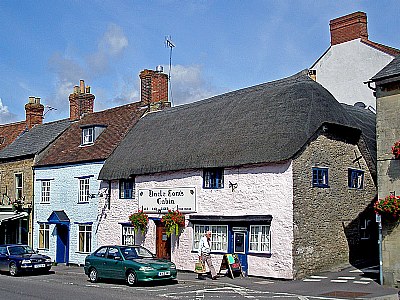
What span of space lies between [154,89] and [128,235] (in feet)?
30.2

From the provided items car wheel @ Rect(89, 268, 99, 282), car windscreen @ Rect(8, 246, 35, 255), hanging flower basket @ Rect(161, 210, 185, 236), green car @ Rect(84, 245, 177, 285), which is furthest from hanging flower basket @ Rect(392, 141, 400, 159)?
car windscreen @ Rect(8, 246, 35, 255)

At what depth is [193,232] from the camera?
81.5 ft

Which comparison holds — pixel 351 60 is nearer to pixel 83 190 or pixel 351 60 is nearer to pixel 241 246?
pixel 241 246

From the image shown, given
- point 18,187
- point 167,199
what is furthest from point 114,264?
point 18,187

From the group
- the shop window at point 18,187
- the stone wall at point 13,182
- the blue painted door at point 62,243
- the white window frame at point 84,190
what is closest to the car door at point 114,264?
the white window frame at point 84,190

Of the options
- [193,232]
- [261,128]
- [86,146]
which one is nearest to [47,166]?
[86,146]

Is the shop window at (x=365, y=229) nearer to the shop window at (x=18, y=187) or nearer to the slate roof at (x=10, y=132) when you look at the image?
the shop window at (x=18, y=187)

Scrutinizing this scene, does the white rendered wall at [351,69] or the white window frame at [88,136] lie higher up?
the white rendered wall at [351,69]

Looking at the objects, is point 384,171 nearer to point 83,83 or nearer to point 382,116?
point 382,116

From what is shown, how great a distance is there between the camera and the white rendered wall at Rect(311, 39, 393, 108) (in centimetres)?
3127

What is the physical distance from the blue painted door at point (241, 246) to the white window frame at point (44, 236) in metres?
14.8

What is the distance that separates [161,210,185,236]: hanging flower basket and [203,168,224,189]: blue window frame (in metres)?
1.84

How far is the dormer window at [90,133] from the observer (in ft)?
108

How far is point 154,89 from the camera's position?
33312mm
